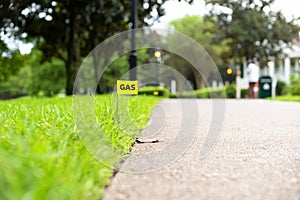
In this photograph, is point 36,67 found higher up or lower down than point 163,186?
higher up

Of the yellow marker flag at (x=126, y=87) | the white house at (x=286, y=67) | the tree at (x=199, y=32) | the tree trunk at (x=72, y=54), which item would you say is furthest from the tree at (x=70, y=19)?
the white house at (x=286, y=67)

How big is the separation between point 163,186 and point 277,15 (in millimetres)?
27950

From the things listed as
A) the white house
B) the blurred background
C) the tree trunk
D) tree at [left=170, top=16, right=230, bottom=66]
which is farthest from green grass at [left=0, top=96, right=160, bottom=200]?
the white house

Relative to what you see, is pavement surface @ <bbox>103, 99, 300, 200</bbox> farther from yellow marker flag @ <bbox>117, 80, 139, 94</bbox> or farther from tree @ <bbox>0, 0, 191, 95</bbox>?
tree @ <bbox>0, 0, 191, 95</bbox>

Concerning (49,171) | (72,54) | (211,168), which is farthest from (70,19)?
(49,171)

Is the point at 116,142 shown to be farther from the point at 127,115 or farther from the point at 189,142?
the point at 127,115

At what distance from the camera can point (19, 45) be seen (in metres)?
20.5

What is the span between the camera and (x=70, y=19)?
61.1 feet

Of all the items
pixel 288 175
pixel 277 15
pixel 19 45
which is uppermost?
pixel 277 15

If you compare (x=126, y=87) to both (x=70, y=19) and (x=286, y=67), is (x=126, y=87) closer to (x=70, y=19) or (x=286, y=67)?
(x=70, y=19)

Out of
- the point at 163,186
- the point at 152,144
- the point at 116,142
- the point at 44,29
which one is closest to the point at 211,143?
the point at 152,144

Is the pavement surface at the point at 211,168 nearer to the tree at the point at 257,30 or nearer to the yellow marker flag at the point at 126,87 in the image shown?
the yellow marker flag at the point at 126,87

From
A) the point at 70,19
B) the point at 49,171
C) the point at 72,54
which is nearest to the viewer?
the point at 49,171

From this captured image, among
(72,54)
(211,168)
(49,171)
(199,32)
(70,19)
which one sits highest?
(199,32)
